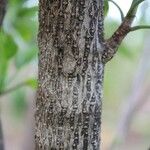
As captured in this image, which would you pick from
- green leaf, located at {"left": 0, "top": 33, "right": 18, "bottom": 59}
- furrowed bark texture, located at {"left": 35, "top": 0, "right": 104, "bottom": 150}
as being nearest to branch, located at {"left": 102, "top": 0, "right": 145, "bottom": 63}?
furrowed bark texture, located at {"left": 35, "top": 0, "right": 104, "bottom": 150}

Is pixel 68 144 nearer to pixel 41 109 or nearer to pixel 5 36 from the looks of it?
pixel 41 109

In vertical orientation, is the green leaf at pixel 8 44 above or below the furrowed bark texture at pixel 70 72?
above

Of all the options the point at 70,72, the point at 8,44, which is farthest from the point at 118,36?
the point at 8,44

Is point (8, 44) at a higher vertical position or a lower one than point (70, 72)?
higher

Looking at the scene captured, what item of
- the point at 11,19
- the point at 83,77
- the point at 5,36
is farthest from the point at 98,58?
the point at 11,19

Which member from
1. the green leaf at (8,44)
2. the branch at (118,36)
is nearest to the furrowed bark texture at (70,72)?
the branch at (118,36)

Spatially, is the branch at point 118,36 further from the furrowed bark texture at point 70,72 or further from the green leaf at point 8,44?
the green leaf at point 8,44

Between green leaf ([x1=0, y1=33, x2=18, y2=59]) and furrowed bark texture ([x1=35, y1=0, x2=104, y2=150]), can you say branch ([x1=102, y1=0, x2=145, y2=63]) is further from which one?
green leaf ([x1=0, y1=33, x2=18, y2=59])

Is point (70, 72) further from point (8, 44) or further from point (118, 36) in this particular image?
point (8, 44)
